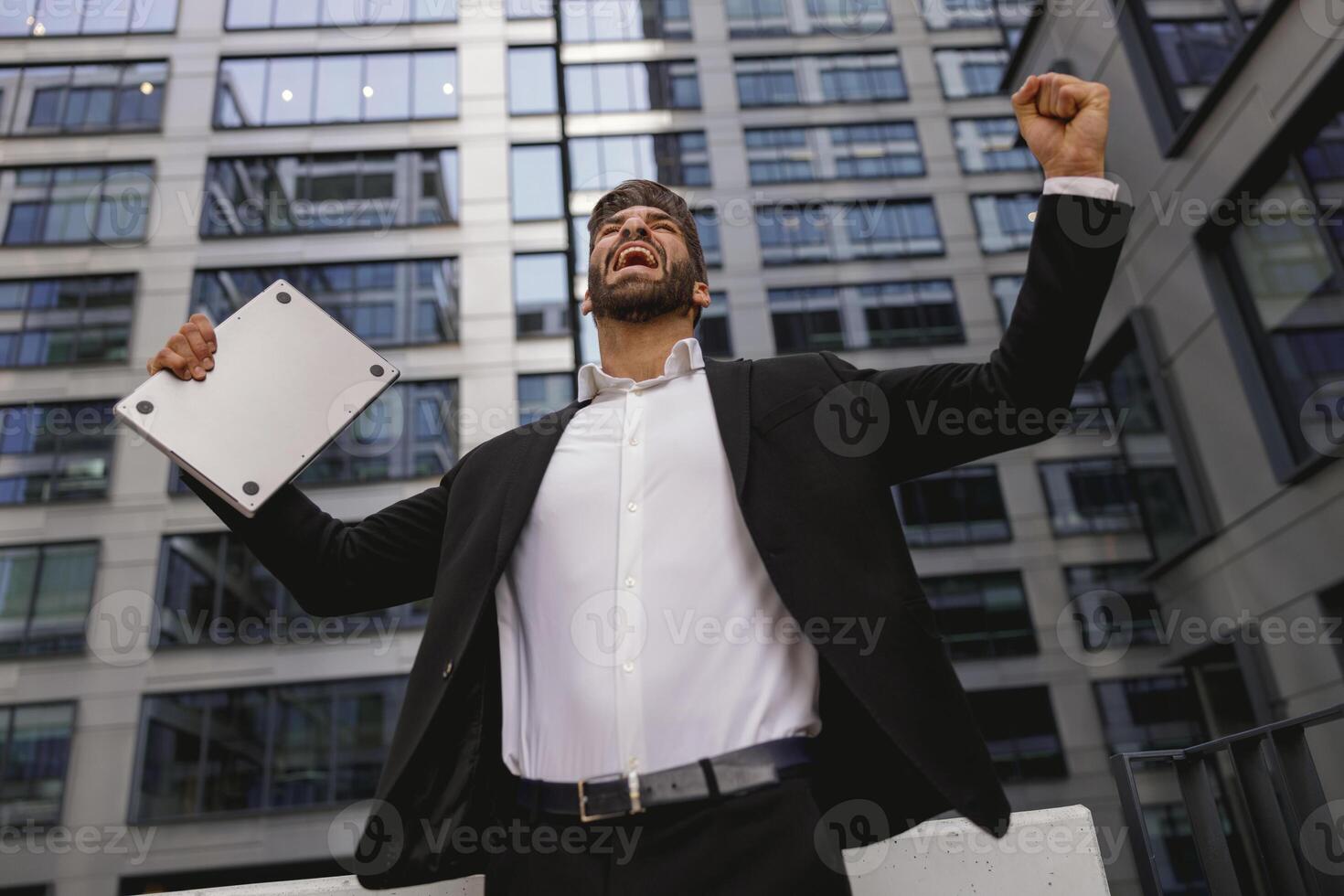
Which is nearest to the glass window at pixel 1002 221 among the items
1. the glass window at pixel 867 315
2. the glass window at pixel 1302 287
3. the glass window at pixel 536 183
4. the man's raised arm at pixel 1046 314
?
the glass window at pixel 867 315

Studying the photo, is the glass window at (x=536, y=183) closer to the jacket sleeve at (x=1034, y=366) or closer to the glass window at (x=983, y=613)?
the glass window at (x=983, y=613)

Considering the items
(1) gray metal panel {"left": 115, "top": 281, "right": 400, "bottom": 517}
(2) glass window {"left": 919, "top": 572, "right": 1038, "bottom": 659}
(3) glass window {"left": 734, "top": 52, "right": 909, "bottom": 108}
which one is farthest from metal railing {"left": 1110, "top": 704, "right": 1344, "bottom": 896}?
(3) glass window {"left": 734, "top": 52, "right": 909, "bottom": 108}

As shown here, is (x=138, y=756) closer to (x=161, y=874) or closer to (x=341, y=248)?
(x=161, y=874)

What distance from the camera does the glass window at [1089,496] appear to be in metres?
22.6

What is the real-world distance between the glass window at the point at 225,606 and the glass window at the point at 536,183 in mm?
9773

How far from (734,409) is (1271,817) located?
2610 mm

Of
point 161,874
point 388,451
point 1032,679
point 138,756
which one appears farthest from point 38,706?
point 1032,679

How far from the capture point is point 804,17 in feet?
88.8

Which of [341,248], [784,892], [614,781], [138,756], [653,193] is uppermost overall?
[341,248]

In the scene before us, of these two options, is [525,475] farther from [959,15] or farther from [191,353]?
[959,15]

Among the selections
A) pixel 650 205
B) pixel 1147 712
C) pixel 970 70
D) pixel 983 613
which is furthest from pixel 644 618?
pixel 970 70

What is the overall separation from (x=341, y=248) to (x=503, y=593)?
22.5 meters

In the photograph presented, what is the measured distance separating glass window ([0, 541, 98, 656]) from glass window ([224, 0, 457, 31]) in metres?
13.4

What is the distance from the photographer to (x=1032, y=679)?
21.6 metres
